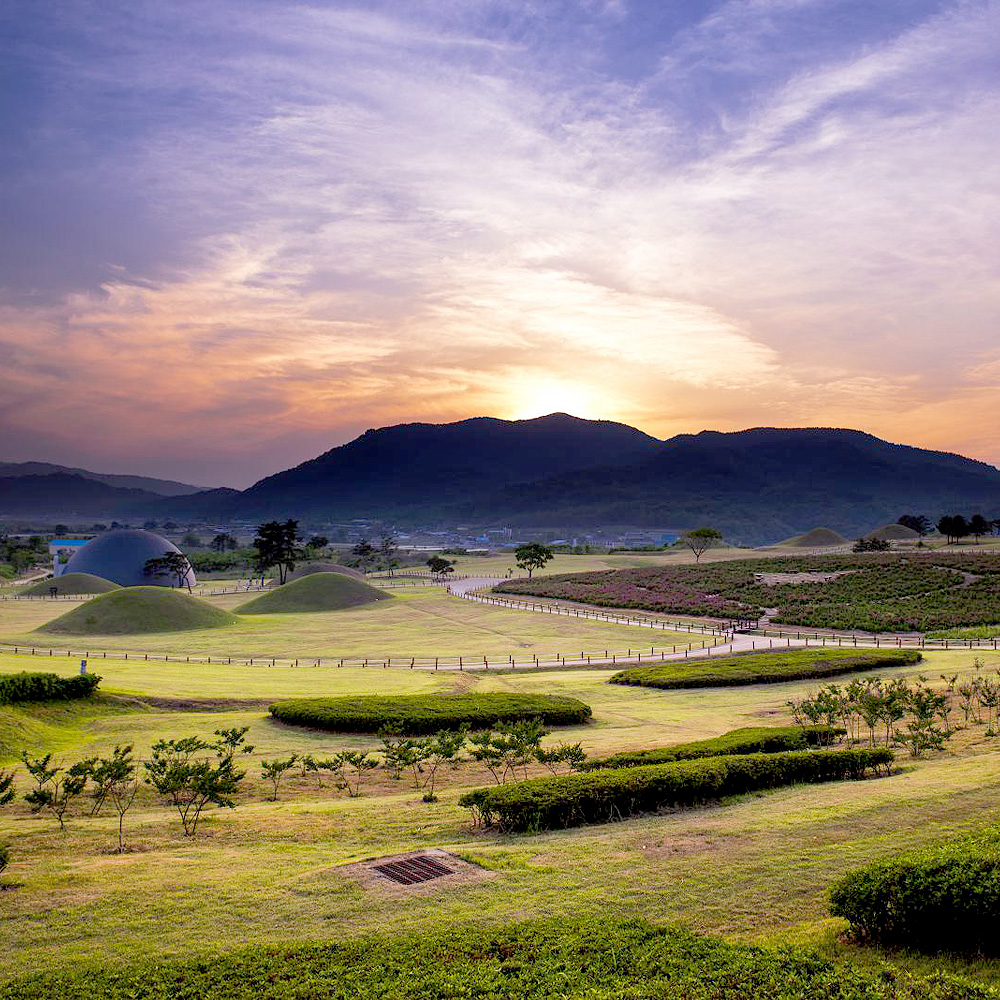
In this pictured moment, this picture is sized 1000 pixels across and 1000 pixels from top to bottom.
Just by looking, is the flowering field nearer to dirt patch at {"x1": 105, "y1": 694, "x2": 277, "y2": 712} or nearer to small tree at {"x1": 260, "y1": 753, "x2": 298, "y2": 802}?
dirt patch at {"x1": 105, "y1": 694, "x2": 277, "y2": 712}

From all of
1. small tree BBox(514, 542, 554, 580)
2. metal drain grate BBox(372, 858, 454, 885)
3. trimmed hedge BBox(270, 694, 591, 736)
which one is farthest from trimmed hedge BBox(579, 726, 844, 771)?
small tree BBox(514, 542, 554, 580)

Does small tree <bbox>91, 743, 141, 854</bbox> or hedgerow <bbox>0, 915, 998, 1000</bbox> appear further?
small tree <bbox>91, 743, 141, 854</bbox>

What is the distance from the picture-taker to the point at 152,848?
703 inches

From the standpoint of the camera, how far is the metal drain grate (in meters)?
14.9

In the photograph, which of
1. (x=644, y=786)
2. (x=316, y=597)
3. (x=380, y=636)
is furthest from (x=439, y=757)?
(x=316, y=597)

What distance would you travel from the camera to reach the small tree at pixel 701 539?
153 metres

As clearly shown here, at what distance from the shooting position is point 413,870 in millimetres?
15375

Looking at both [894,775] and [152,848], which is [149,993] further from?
[894,775]

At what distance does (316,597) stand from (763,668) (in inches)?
2567

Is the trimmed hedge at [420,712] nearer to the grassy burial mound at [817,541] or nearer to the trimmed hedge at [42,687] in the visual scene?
the trimmed hedge at [42,687]

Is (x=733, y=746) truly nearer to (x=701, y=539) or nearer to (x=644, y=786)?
(x=644, y=786)

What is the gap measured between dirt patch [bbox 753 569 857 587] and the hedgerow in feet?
294

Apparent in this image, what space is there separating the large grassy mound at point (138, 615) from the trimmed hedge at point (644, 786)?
65.2m

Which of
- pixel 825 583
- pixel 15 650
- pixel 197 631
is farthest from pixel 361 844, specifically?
pixel 825 583
